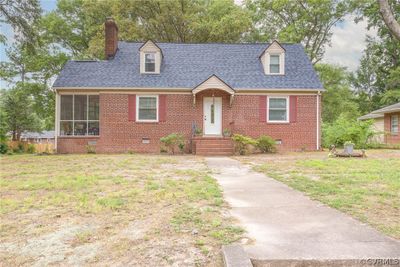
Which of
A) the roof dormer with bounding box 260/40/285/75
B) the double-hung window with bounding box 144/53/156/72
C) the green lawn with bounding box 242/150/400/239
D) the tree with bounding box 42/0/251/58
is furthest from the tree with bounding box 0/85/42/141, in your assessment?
the green lawn with bounding box 242/150/400/239

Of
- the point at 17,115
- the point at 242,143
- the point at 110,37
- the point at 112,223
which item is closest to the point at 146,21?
the point at 110,37

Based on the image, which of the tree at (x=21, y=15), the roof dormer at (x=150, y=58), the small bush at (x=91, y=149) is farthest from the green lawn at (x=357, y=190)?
the tree at (x=21, y=15)

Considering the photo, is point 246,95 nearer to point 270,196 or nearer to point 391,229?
point 270,196

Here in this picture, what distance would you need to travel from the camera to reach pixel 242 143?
16.3 metres

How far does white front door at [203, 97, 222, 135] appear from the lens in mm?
18188

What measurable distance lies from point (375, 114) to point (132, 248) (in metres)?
29.3

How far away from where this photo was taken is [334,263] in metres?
3.01

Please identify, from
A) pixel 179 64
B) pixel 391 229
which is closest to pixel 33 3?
pixel 179 64

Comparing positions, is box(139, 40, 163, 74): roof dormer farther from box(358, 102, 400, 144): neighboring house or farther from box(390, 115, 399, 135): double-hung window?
box(390, 115, 399, 135): double-hung window

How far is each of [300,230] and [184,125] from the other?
1444 centimetres

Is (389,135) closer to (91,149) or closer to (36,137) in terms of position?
(91,149)

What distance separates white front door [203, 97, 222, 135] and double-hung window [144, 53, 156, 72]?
11.1 feet

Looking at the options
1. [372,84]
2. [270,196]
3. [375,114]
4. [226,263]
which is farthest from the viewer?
[372,84]

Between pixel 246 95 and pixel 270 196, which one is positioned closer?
pixel 270 196
